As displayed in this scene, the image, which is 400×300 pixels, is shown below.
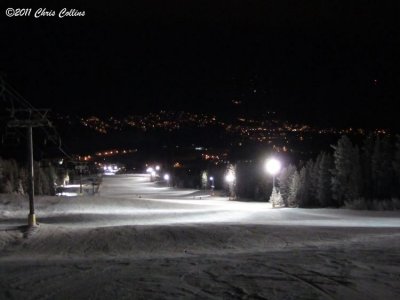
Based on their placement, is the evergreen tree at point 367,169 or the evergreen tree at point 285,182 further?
the evergreen tree at point 285,182

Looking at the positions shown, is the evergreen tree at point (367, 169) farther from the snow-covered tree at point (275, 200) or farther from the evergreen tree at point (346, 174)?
the snow-covered tree at point (275, 200)

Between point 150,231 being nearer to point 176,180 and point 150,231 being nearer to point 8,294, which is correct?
point 8,294

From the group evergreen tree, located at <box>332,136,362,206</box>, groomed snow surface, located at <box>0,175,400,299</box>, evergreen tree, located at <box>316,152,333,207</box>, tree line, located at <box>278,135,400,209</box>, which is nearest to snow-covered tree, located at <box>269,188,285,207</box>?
tree line, located at <box>278,135,400,209</box>

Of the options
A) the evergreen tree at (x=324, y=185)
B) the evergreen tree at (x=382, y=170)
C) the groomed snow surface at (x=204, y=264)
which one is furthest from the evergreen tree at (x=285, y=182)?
the groomed snow surface at (x=204, y=264)

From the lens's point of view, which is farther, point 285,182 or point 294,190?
point 285,182

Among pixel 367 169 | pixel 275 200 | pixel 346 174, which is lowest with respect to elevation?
pixel 275 200

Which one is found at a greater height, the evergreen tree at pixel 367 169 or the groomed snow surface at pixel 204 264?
the evergreen tree at pixel 367 169

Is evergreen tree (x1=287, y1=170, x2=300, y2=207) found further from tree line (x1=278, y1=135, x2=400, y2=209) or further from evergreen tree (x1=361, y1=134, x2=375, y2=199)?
evergreen tree (x1=361, y1=134, x2=375, y2=199)

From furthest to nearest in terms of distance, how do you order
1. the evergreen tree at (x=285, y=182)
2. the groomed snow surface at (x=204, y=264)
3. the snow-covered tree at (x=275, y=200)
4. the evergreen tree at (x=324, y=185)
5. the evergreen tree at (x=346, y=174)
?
the evergreen tree at (x=285, y=182), the evergreen tree at (x=324, y=185), the evergreen tree at (x=346, y=174), the snow-covered tree at (x=275, y=200), the groomed snow surface at (x=204, y=264)

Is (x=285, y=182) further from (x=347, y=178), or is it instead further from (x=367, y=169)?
(x=367, y=169)

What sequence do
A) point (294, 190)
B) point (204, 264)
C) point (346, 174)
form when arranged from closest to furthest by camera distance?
point (204, 264) → point (346, 174) → point (294, 190)

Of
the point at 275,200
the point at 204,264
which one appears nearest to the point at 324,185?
the point at 275,200

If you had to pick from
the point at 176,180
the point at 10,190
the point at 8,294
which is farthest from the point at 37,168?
the point at 8,294

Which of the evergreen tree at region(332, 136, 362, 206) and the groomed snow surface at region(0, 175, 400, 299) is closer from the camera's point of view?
the groomed snow surface at region(0, 175, 400, 299)
